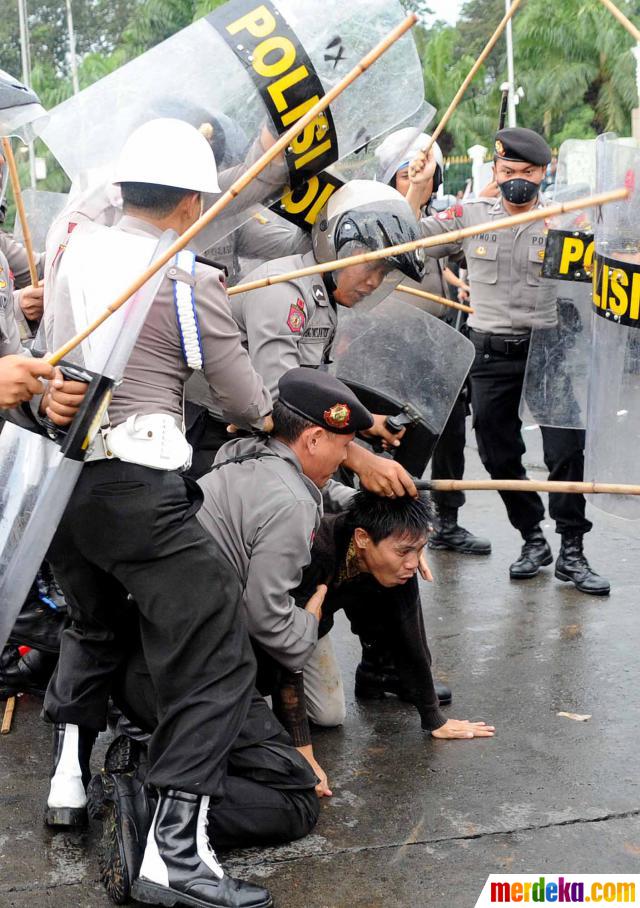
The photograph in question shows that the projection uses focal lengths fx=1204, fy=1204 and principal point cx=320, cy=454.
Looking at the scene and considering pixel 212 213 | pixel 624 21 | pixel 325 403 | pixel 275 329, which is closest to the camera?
pixel 212 213

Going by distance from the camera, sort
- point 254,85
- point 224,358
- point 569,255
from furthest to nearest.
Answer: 1. point 569,255
2. point 254,85
3. point 224,358

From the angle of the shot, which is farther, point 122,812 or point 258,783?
point 258,783

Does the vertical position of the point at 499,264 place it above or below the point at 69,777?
above

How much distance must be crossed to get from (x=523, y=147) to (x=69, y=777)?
337 cm

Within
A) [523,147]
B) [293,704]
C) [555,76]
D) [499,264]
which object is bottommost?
[293,704]

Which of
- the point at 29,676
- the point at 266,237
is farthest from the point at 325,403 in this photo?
the point at 29,676

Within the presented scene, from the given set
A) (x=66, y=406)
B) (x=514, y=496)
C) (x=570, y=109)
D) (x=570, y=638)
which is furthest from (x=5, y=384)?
(x=570, y=109)

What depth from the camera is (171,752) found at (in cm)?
284

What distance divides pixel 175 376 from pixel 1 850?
4.23ft

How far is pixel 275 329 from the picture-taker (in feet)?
12.4

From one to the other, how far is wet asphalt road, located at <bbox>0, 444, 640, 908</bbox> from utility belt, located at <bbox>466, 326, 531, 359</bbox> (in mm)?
1205

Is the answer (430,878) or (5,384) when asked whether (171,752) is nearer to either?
(430,878)

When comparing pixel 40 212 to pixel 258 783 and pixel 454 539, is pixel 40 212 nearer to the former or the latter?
pixel 454 539

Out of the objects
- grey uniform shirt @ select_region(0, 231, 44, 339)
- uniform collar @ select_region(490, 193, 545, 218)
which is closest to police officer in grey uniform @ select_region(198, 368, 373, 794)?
grey uniform shirt @ select_region(0, 231, 44, 339)
